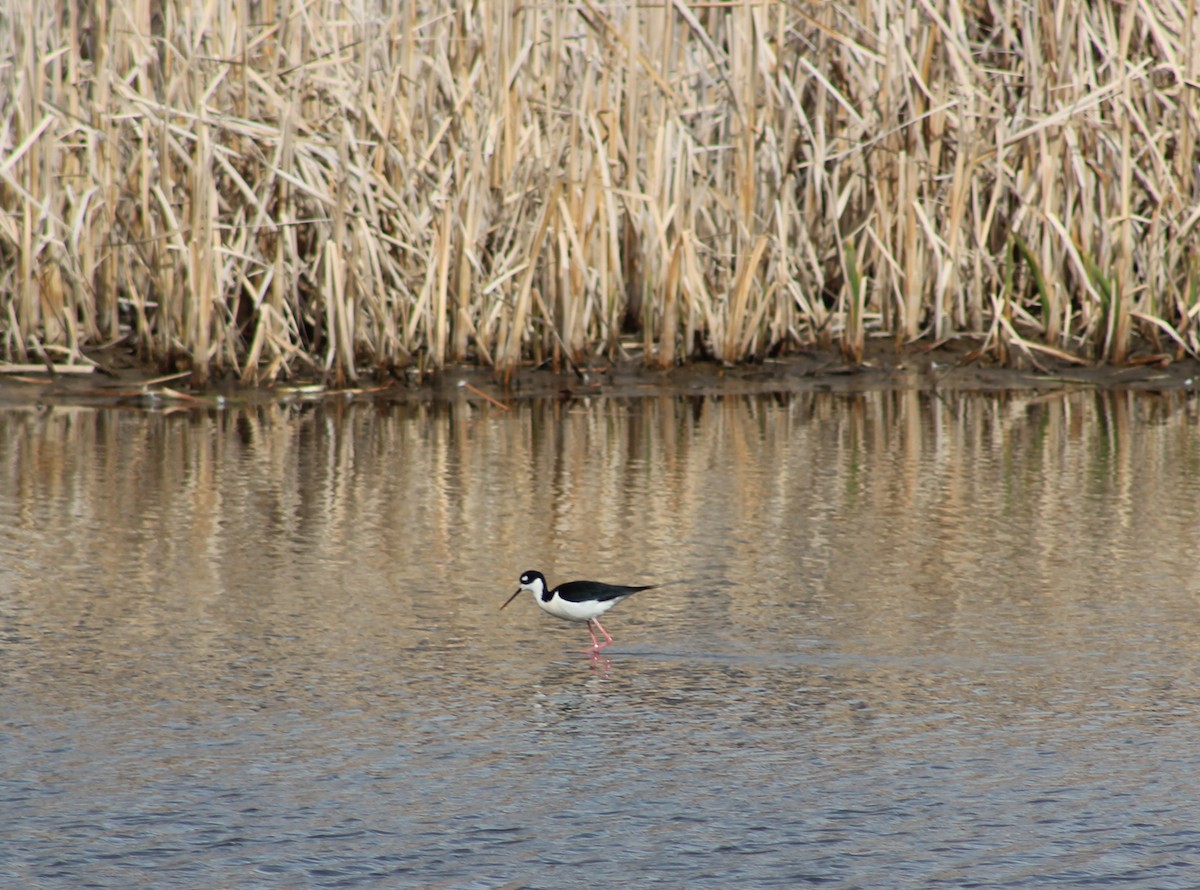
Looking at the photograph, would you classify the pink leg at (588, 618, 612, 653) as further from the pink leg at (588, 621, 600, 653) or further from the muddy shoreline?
the muddy shoreline

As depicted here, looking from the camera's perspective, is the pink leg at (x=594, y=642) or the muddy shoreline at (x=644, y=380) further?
the muddy shoreline at (x=644, y=380)

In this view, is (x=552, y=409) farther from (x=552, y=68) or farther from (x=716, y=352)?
(x=552, y=68)

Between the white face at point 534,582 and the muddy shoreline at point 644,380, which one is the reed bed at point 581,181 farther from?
the white face at point 534,582

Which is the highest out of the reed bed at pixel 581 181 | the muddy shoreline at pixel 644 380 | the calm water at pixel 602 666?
the reed bed at pixel 581 181

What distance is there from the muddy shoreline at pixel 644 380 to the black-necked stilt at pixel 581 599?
5.95 metres

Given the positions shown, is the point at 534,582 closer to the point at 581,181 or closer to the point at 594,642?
the point at 594,642

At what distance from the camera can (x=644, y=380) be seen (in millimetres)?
12711

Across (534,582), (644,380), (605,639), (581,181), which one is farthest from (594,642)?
(644,380)

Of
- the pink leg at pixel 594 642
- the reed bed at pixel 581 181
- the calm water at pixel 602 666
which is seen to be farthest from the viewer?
the reed bed at pixel 581 181

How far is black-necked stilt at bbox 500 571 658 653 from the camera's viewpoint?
6059mm

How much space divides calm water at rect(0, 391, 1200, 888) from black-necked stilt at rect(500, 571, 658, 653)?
14cm

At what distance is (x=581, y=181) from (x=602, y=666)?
6.72 meters

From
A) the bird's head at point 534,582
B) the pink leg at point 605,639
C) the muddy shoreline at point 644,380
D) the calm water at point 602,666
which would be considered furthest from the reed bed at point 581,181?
the pink leg at point 605,639

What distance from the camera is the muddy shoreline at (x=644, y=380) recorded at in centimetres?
1220
